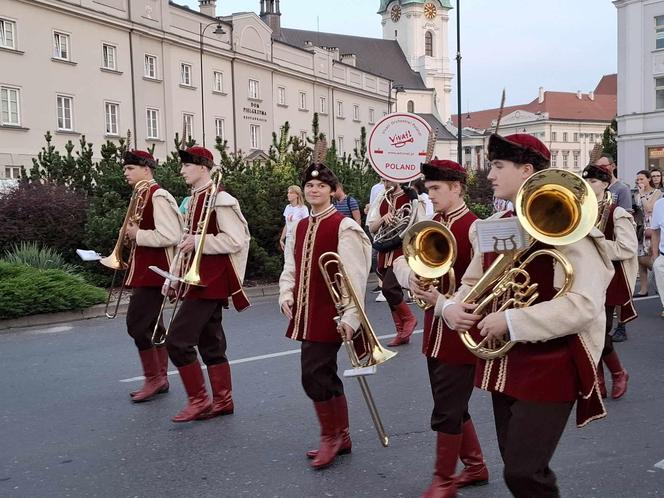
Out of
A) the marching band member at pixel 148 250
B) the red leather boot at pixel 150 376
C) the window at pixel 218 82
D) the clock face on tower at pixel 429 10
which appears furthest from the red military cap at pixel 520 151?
the clock face on tower at pixel 429 10

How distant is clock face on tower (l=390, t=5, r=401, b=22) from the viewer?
308 feet

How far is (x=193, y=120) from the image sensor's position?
40.6 m

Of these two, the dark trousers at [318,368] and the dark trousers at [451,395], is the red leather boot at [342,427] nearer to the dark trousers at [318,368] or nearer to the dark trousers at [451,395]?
the dark trousers at [318,368]

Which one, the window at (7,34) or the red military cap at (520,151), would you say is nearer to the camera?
the red military cap at (520,151)

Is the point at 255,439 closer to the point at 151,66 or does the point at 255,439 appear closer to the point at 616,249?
the point at 616,249

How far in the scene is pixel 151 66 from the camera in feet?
124

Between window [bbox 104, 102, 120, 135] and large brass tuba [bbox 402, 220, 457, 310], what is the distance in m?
33.5

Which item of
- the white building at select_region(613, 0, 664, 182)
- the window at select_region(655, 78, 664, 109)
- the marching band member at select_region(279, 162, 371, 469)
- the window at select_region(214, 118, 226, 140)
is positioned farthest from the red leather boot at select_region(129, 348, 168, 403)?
the window at select_region(655, 78, 664, 109)

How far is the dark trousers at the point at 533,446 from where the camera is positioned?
300 cm

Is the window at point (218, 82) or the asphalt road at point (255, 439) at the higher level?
the window at point (218, 82)

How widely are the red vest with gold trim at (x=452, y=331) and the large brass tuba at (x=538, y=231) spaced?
1012 millimetres

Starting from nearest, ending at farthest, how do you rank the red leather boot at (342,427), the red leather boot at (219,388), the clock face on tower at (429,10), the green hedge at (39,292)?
the red leather boot at (342,427), the red leather boot at (219,388), the green hedge at (39,292), the clock face on tower at (429,10)

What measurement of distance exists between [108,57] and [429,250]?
34343mm

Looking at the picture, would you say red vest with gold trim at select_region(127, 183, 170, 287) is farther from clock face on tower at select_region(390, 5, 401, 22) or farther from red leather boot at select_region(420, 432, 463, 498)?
clock face on tower at select_region(390, 5, 401, 22)
